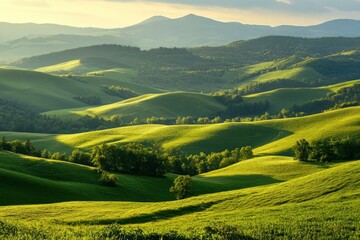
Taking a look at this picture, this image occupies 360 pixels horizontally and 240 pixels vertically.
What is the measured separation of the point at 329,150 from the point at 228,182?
29938 mm

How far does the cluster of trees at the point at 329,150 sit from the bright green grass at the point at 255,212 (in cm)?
5363

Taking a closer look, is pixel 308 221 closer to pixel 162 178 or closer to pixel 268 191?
pixel 268 191

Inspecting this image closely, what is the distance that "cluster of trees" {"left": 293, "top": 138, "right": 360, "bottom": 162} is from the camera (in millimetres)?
117319

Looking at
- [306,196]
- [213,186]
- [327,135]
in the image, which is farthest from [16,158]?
[327,135]

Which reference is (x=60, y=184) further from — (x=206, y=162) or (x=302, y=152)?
(x=206, y=162)

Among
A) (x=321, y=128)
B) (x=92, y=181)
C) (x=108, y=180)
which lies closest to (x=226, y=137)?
(x=321, y=128)

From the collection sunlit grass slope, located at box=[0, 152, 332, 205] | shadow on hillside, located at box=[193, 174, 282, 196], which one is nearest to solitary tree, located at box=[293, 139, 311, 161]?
sunlit grass slope, located at box=[0, 152, 332, 205]

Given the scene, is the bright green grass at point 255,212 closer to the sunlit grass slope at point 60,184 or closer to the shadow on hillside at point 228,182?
the sunlit grass slope at point 60,184

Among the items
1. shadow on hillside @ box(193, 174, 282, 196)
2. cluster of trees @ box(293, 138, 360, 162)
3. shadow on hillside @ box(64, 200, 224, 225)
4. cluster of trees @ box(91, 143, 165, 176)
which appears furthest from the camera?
cluster of trees @ box(91, 143, 165, 176)

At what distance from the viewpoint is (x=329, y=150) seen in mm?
119938

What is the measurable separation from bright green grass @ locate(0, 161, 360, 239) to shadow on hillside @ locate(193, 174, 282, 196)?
120 ft

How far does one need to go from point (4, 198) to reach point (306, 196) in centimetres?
5003

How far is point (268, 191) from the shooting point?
2495 inches

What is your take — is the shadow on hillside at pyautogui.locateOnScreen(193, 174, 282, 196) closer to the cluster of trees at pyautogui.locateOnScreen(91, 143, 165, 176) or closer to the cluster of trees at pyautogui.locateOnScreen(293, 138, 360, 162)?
the cluster of trees at pyautogui.locateOnScreen(91, 143, 165, 176)
